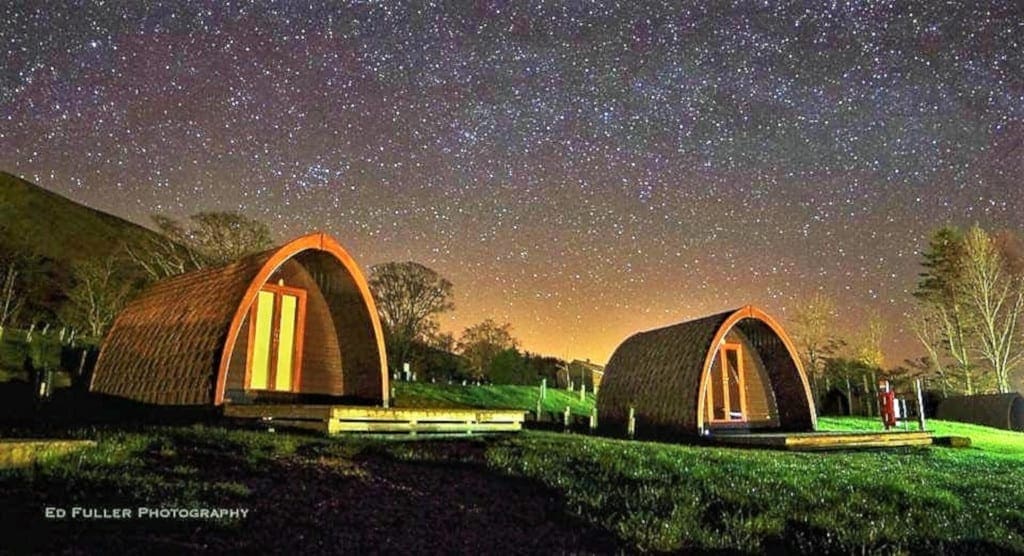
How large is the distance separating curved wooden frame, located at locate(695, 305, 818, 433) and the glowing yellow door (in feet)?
41.9

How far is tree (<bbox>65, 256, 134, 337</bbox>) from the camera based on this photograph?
39531 millimetres

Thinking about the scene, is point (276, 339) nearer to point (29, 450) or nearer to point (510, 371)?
point (29, 450)

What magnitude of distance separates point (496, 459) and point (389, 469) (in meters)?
1.98

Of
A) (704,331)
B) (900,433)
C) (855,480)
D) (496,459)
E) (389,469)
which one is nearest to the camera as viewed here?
(389,469)

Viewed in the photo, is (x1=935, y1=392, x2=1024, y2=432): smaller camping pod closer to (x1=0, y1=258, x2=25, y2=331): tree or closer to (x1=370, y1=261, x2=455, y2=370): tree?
(x1=370, y1=261, x2=455, y2=370): tree

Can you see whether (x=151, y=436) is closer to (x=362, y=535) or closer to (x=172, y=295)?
(x=362, y=535)

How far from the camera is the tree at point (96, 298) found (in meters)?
39.5

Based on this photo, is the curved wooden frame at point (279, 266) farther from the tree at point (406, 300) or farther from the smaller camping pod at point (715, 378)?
the tree at point (406, 300)

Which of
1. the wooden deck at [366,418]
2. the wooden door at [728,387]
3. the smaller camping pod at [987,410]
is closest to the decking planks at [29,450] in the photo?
the wooden deck at [366,418]

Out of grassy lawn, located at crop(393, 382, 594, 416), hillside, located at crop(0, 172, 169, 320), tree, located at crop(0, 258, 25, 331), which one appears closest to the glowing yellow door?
grassy lawn, located at crop(393, 382, 594, 416)

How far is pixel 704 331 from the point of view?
23.2 metres

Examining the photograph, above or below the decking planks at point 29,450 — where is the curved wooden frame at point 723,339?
above

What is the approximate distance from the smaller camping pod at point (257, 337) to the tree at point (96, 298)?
23916 mm

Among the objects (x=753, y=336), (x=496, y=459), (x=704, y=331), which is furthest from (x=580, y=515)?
(x=753, y=336)
